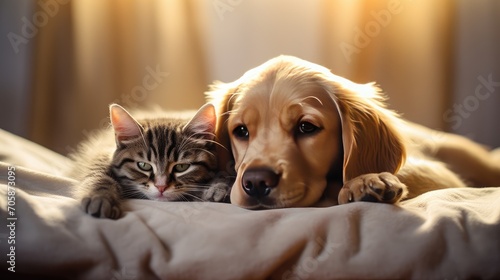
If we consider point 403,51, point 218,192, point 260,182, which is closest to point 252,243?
point 260,182

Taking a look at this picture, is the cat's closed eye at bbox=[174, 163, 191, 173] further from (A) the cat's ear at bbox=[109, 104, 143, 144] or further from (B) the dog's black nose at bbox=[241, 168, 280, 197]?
(B) the dog's black nose at bbox=[241, 168, 280, 197]

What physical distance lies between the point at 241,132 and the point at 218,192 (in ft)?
0.78

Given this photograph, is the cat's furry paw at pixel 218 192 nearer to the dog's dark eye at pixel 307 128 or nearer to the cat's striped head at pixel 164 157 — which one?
the cat's striped head at pixel 164 157

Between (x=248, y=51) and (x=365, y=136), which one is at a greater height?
(x=248, y=51)

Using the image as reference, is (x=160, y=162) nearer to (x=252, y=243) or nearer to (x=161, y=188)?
(x=161, y=188)

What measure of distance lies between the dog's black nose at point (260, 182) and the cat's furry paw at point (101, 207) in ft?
1.25

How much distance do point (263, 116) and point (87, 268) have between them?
30.4 inches

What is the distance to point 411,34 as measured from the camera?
8.89 ft

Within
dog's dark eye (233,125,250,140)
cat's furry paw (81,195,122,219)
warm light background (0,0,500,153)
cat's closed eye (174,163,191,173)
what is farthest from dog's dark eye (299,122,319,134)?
warm light background (0,0,500,153)

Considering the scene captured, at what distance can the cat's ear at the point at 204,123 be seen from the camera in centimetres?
170

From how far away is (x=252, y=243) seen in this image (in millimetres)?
1121

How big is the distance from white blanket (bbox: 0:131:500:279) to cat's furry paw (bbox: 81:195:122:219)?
0.09 feet

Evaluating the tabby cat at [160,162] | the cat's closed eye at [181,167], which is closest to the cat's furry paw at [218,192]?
the tabby cat at [160,162]

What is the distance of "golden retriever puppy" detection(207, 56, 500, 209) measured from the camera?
1.45 m
